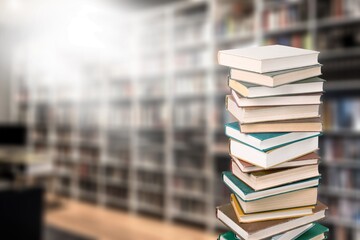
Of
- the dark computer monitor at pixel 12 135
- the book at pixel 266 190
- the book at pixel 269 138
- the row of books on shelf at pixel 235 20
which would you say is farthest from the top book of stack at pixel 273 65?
the dark computer monitor at pixel 12 135

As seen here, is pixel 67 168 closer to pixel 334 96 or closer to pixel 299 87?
pixel 334 96

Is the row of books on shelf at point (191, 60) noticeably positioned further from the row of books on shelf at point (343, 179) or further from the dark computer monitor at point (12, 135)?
the dark computer monitor at point (12, 135)

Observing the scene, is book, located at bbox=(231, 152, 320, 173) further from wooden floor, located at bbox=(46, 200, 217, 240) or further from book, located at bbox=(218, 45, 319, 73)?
wooden floor, located at bbox=(46, 200, 217, 240)

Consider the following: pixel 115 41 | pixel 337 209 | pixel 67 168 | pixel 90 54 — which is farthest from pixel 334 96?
pixel 67 168

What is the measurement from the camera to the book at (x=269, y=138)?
2.45ft

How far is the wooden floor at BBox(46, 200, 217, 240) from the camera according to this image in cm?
386

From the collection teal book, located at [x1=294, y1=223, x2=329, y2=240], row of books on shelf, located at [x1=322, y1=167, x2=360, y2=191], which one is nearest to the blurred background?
row of books on shelf, located at [x1=322, y1=167, x2=360, y2=191]

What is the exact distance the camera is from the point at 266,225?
76 centimetres

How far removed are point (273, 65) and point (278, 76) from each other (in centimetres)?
3

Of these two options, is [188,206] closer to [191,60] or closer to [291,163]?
[191,60]

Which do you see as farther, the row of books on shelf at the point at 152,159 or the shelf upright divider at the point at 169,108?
the row of books on shelf at the point at 152,159

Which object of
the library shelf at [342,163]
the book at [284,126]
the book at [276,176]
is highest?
the book at [284,126]

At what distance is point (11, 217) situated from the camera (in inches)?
77.8

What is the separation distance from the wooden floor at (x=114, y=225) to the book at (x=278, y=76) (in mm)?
3072
